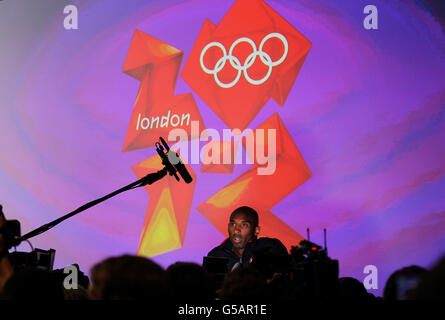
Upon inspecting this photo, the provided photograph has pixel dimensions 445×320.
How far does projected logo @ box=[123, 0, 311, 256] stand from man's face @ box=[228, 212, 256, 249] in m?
0.28

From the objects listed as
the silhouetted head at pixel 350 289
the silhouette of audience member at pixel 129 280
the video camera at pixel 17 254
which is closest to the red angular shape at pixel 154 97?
the video camera at pixel 17 254

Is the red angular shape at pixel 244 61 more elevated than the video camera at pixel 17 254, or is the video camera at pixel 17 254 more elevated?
the red angular shape at pixel 244 61

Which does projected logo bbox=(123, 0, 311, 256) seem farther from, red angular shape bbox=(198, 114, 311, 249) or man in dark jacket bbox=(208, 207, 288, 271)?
man in dark jacket bbox=(208, 207, 288, 271)

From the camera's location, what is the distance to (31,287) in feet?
5.40

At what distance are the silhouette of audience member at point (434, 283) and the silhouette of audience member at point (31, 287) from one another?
1.02 metres

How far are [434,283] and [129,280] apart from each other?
2.39ft

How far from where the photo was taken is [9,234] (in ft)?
8.14

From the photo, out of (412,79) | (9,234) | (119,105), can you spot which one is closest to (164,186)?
(119,105)

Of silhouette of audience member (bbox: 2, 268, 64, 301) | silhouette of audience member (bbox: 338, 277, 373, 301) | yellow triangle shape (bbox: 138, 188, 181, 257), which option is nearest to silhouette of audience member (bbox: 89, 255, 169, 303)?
silhouette of audience member (bbox: 2, 268, 64, 301)

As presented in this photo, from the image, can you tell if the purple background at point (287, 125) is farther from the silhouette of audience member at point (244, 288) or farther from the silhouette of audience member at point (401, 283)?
the silhouette of audience member at point (244, 288)

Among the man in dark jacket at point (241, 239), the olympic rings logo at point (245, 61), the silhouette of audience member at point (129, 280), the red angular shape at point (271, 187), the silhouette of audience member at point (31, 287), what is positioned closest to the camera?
the silhouette of audience member at point (129, 280)

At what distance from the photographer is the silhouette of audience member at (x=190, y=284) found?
191cm

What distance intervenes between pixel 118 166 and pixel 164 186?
0.42 meters

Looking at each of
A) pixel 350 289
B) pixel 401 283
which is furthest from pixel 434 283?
pixel 350 289
